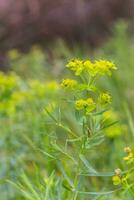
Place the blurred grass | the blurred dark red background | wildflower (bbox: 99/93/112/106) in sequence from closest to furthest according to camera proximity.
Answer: wildflower (bbox: 99/93/112/106) < the blurred grass < the blurred dark red background

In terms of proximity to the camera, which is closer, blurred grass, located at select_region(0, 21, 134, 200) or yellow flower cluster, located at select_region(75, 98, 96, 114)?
yellow flower cluster, located at select_region(75, 98, 96, 114)

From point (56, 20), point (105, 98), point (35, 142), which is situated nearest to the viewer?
point (105, 98)

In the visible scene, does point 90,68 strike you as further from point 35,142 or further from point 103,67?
point 35,142

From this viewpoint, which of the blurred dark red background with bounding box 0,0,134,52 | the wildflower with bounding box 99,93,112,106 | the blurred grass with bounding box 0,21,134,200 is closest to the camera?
the wildflower with bounding box 99,93,112,106

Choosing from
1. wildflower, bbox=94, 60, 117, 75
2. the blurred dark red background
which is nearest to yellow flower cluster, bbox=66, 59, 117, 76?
wildflower, bbox=94, 60, 117, 75

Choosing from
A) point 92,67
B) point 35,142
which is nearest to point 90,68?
point 92,67

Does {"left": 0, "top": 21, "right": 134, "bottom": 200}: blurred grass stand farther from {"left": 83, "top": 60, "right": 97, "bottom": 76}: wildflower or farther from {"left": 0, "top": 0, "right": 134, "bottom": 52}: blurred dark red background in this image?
{"left": 0, "top": 0, "right": 134, "bottom": 52}: blurred dark red background

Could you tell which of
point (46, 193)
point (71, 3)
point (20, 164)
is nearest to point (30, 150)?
point (20, 164)

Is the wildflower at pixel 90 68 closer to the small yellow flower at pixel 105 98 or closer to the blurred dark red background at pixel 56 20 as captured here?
the small yellow flower at pixel 105 98

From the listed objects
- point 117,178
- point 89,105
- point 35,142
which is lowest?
point 117,178

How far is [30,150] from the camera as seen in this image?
94.7 inches

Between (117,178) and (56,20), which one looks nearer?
(117,178)

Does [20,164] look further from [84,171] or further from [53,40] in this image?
[53,40]

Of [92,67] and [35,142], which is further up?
[35,142]
